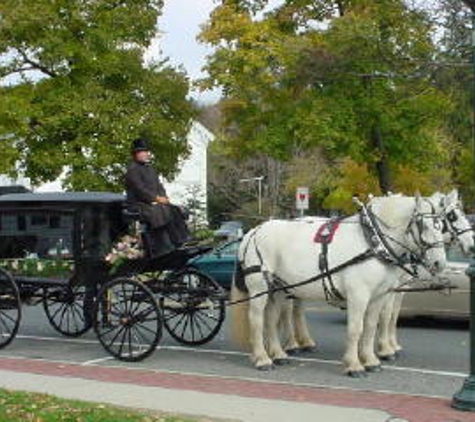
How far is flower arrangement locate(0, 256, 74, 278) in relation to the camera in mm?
13547

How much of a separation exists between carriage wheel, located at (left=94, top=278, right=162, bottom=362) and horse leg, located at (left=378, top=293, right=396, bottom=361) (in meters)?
2.88

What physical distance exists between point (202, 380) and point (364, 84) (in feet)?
41.3

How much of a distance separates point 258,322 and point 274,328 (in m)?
0.45

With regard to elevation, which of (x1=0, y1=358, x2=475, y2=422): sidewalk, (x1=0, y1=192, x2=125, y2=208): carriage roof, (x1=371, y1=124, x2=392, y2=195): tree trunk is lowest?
(x1=0, y1=358, x2=475, y2=422): sidewalk

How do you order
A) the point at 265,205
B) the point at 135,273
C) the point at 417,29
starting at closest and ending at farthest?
the point at 135,273, the point at 417,29, the point at 265,205

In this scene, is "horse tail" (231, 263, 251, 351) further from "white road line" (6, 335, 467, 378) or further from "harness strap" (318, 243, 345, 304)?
"harness strap" (318, 243, 345, 304)

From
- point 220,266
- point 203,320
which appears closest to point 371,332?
point 203,320

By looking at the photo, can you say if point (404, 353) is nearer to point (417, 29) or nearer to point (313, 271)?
point (313, 271)

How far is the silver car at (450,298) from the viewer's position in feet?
49.3

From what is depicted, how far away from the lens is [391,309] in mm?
12539

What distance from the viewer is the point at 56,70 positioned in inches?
1180

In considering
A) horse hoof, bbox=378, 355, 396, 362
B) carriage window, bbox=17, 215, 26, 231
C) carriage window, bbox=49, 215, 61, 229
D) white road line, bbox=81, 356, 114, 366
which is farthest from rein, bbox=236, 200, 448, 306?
carriage window, bbox=17, 215, 26, 231

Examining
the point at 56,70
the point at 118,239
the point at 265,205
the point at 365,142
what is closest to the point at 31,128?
the point at 56,70

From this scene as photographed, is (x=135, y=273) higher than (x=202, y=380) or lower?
higher
